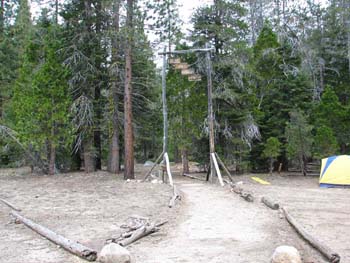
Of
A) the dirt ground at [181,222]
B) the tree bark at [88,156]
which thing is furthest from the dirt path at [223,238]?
the tree bark at [88,156]

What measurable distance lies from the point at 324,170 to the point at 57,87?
1118 centimetres

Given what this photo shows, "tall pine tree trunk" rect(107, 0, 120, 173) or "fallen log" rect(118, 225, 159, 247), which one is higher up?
"tall pine tree trunk" rect(107, 0, 120, 173)

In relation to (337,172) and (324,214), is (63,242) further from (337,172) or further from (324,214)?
(337,172)

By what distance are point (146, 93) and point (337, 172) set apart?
30.5 feet

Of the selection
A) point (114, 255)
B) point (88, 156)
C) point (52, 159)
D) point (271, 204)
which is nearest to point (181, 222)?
point (271, 204)

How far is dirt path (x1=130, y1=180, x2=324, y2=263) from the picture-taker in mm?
4480

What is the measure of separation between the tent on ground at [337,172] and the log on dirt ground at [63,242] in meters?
10.8

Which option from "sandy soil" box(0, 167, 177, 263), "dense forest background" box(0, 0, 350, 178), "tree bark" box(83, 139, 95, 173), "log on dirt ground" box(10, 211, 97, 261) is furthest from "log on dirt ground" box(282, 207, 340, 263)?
"tree bark" box(83, 139, 95, 173)

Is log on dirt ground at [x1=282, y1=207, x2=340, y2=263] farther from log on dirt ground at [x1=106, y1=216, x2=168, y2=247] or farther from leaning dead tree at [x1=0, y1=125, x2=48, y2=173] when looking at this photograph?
leaning dead tree at [x1=0, y1=125, x2=48, y2=173]

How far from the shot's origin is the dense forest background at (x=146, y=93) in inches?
563

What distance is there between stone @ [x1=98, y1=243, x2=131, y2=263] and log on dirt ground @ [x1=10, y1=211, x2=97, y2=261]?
177mm

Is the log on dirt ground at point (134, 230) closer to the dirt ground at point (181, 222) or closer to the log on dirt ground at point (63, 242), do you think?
the dirt ground at point (181, 222)

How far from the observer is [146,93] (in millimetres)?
17484

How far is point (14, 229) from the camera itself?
6188mm
